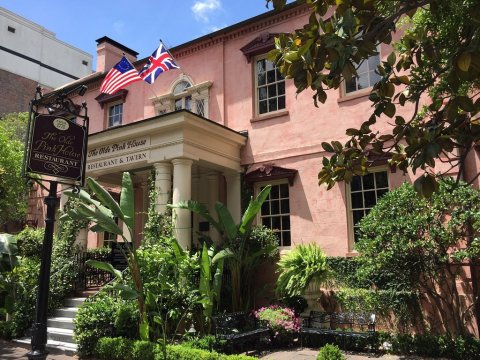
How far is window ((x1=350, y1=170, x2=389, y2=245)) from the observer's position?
11320 mm

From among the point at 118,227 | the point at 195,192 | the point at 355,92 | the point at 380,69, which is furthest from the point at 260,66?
the point at 380,69

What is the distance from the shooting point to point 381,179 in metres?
11.4

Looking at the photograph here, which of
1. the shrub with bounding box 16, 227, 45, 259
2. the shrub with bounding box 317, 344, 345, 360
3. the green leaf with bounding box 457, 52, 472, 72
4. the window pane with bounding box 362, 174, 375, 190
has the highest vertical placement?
the window pane with bounding box 362, 174, 375, 190

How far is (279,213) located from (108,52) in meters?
11.7

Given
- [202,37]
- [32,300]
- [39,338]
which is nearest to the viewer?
[39,338]

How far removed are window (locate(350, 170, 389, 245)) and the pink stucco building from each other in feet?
0.09

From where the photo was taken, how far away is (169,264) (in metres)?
9.98

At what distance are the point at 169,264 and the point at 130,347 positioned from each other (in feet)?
6.32

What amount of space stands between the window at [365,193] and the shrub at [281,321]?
9.22ft

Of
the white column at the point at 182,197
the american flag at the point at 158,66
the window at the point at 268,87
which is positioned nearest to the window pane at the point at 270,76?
the window at the point at 268,87

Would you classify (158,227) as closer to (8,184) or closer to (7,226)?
(8,184)

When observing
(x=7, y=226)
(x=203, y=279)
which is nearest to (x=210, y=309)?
(x=203, y=279)

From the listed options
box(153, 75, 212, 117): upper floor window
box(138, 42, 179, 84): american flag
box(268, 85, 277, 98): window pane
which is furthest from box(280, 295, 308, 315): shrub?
box(138, 42, 179, 84): american flag

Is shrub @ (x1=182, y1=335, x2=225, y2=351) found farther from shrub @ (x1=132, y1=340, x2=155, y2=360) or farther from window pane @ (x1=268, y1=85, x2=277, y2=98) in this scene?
window pane @ (x1=268, y1=85, x2=277, y2=98)
